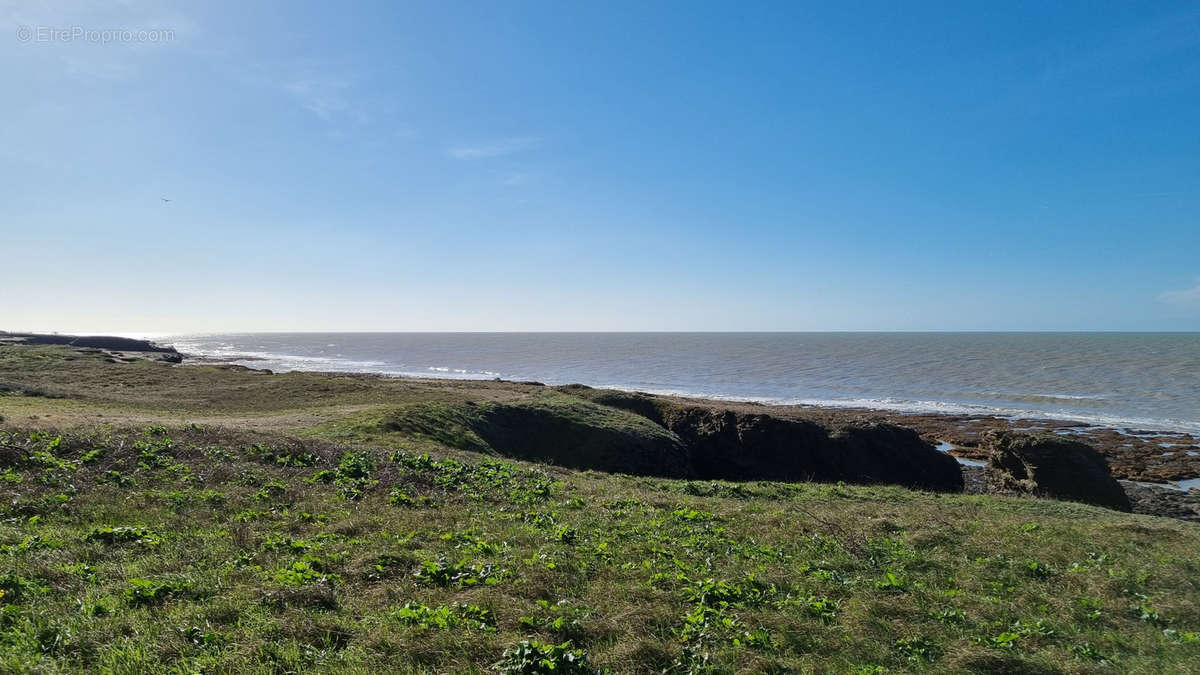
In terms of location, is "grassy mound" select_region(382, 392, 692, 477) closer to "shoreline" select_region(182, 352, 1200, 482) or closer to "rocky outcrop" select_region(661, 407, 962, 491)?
"rocky outcrop" select_region(661, 407, 962, 491)

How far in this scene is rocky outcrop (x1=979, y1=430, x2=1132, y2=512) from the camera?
25109 millimetres

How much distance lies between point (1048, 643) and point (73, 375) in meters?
52.1

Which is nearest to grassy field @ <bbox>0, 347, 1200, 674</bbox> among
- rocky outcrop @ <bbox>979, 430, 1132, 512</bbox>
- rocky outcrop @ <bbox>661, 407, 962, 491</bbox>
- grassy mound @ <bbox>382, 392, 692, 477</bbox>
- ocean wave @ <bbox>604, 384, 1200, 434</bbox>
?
grassy mound @ <bbox>382, 392, 692, 477</bbox>

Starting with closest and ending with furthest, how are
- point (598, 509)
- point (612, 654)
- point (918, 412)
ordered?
point (612, 654)
point (598, 509)
point (918, 412)

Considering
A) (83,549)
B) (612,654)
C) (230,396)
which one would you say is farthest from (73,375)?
(612,654)

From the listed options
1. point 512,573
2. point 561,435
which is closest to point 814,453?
point 561,435

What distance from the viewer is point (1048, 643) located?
23.9ft

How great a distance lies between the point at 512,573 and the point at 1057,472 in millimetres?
28244

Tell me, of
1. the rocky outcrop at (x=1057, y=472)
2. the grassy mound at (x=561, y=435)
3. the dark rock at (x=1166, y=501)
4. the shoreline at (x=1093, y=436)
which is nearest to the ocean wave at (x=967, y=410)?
the shoreline at (x=1093, y=436)

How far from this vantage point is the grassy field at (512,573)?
620 cm

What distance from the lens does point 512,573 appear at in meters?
8.48

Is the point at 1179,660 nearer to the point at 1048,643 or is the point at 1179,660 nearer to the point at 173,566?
the point at 1048,643

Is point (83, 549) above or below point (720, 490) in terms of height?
above

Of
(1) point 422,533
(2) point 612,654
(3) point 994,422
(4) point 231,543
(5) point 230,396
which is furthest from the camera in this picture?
(3) point 994,422
